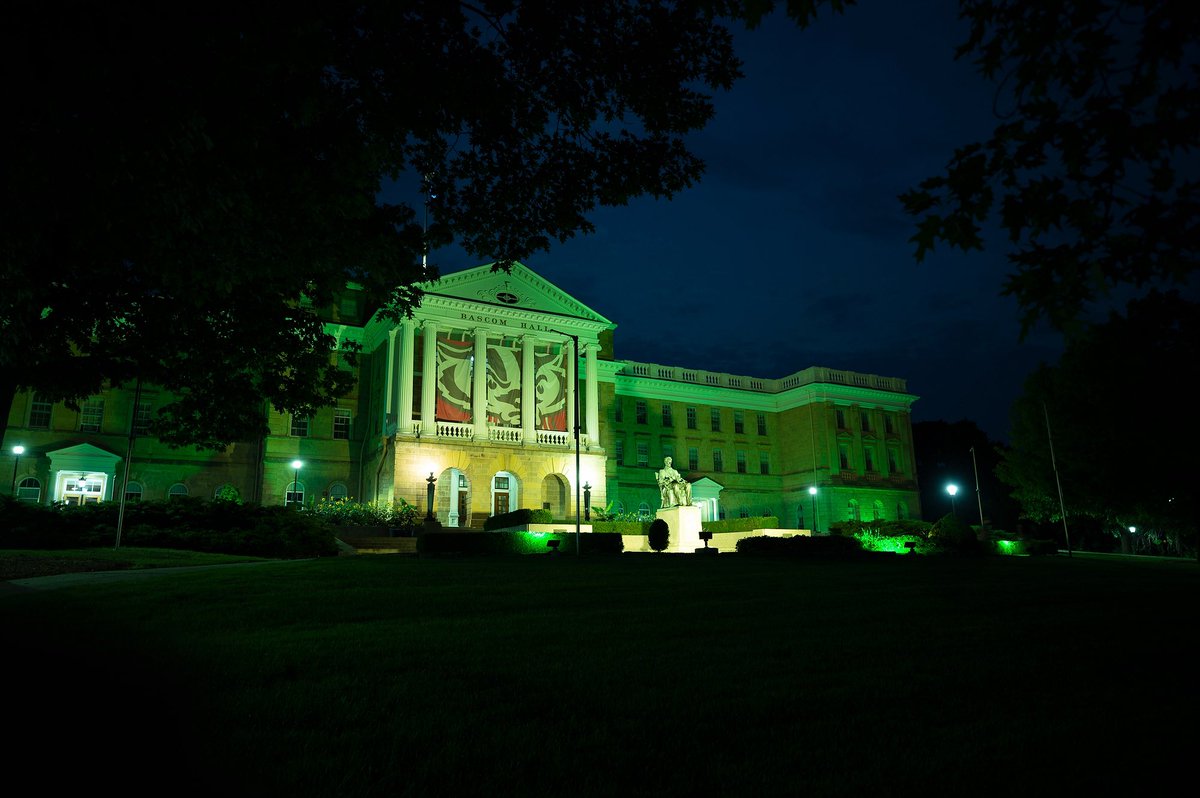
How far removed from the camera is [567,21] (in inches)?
409

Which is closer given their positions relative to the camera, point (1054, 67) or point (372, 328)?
point (1054, 67)

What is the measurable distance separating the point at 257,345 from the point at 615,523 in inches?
1034

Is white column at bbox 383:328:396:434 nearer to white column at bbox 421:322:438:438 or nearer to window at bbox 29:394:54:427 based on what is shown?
white column at bbox 421:322:438:438

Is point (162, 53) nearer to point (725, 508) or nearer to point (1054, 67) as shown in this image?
point (1054, 67)

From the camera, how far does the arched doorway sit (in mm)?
47938

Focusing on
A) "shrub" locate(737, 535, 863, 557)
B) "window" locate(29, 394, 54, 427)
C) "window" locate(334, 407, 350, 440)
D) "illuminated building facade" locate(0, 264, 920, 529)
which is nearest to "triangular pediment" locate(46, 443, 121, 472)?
"illuminated building facade" locate(0, 264, 920, 529)

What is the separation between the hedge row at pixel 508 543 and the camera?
2730 centimetres

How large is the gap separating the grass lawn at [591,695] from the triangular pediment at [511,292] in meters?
35.6

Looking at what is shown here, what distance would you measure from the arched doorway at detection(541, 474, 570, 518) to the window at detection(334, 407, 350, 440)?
1295cm

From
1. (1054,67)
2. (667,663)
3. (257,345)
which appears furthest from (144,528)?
(1054,67)

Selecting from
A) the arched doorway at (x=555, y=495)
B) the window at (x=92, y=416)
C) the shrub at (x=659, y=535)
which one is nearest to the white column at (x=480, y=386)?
the arched doorway at (x=555, y=495)

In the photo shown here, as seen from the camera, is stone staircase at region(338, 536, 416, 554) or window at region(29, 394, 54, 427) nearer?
stone staircase at region(338, 536, 416, 554)

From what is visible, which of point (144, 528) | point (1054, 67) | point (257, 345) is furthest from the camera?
point (144, 528)

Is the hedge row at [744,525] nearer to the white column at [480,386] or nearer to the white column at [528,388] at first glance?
the white column at [528,388]
